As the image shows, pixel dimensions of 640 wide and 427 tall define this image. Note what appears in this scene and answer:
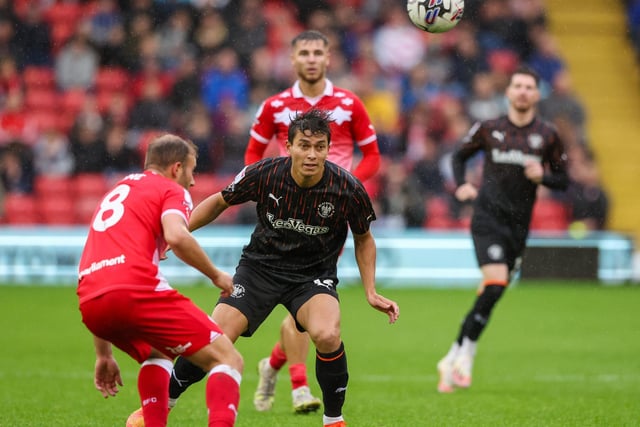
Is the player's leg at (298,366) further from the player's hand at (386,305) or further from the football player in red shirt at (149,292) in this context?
the football player in red shirt at (149,292)

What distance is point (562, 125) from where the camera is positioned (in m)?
19.1

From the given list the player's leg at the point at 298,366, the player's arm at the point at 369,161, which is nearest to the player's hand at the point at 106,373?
the player's leg at the point at 298,366

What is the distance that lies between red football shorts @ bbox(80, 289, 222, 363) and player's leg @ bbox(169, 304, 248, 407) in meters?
1.04

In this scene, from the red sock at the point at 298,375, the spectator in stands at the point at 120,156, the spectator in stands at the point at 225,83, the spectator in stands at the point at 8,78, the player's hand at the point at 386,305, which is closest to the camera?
the player's hand at the point at 386,305

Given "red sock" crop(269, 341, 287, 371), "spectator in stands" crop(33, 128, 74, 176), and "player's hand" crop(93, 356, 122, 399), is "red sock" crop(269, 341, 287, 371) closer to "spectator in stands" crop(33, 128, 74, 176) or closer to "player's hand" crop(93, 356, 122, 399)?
"player's hand" crop(93, 356, 122, 399)

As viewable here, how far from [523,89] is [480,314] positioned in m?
1.91

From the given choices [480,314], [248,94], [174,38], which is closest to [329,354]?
[480,314]

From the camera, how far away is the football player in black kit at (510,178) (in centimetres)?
937

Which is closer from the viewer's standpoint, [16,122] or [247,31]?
[16,122]

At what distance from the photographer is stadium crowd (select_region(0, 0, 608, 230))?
18.3 meters

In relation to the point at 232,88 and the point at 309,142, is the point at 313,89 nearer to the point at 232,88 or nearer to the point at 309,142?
the point at 309,142

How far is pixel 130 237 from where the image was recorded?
18.4ft

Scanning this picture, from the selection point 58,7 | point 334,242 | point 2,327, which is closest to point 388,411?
point 334,242

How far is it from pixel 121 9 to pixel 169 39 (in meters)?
1.29
